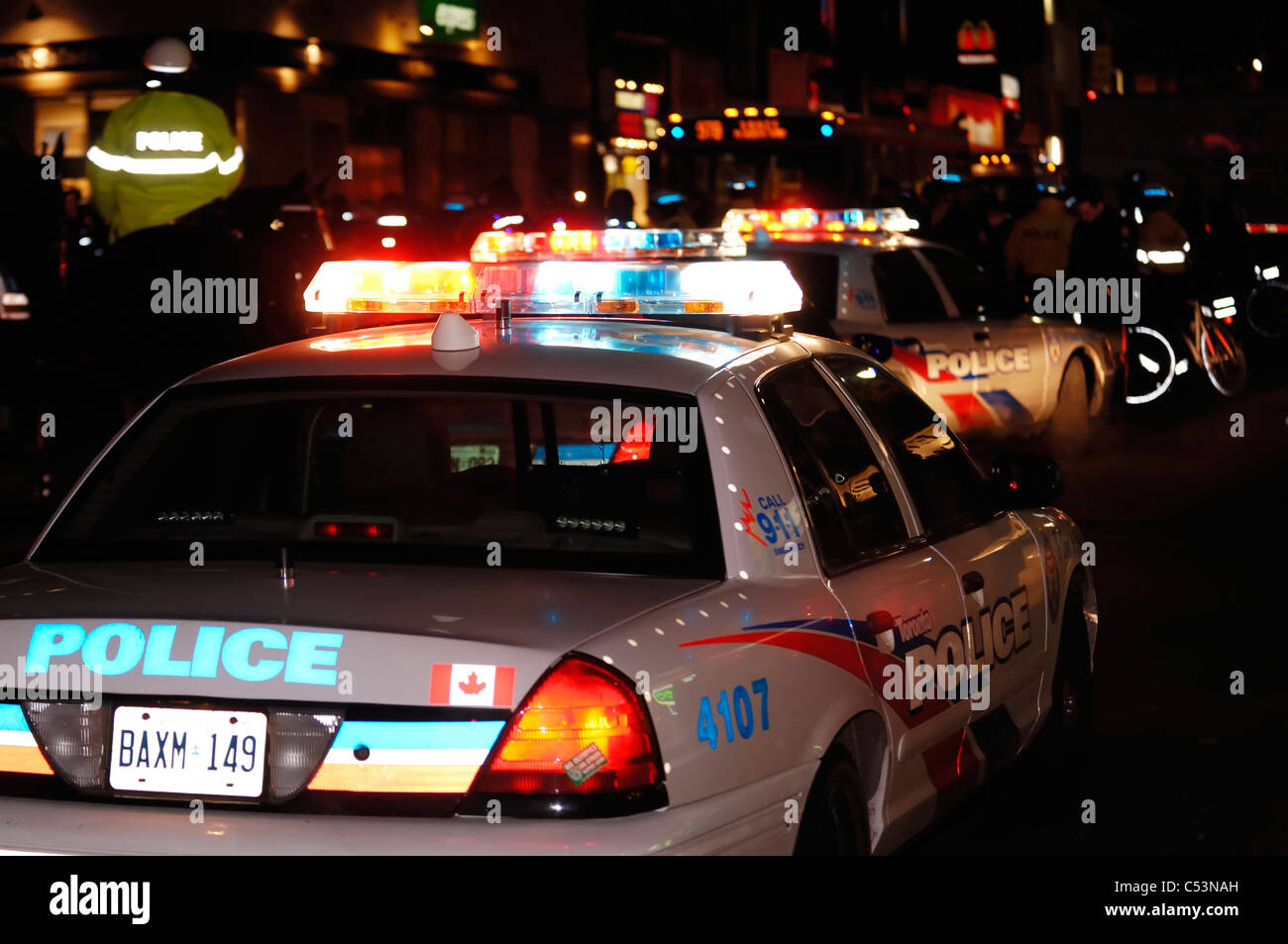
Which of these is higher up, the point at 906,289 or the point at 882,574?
the point at 906,289

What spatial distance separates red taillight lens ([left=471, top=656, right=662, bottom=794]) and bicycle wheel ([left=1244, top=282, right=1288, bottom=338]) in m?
21.4

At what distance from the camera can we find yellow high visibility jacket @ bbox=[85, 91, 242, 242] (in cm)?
828

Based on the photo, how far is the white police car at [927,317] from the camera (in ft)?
39.6

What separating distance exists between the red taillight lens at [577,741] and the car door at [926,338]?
8.65m

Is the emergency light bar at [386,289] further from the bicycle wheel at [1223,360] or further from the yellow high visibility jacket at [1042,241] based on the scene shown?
the bicycle wheel at [1223,360]

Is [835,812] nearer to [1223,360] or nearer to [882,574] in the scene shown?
[882,574]

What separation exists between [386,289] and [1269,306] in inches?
786

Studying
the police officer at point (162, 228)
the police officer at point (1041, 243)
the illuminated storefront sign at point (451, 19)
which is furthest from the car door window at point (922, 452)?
the illuminated storefront sign at point (451, 19)

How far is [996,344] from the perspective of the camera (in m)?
13.0

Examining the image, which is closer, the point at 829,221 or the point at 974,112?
the point at 829,221

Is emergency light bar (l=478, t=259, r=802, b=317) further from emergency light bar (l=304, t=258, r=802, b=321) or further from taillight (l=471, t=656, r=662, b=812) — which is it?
taillight (l=471, t=656, r=662, b=812)

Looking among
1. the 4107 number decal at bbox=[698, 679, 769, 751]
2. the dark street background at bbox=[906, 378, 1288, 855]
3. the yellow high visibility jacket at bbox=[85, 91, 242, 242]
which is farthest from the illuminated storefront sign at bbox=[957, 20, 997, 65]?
the 4107 number decal at bbox=[698, 679, 769, 751]

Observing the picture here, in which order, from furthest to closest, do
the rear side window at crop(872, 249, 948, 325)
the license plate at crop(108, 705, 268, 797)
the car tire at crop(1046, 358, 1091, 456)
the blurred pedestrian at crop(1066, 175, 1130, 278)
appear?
the blurred pedestrian at crop(1066, 175, 1130, 278) < the car tire at crop(1046, 358, 1091, 456) < the rear side window at crop(872, 249, 948, 325) < the license plate at crop(108, 705, 268, 797)

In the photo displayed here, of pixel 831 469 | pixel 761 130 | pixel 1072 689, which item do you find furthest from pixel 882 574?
pixel 761 130
